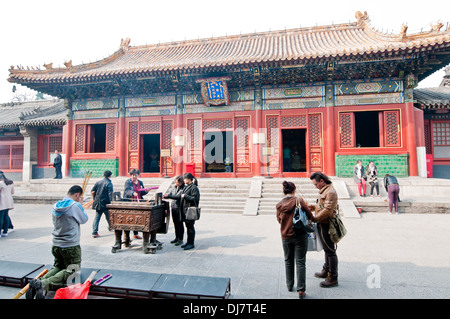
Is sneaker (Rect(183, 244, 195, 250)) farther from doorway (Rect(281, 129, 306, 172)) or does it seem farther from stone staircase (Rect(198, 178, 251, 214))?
doorway (Rect(281, 129, 306, 172))

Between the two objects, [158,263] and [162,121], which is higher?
[162,121]

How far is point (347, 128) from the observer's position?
10.6 m

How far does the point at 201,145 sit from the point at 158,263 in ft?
26.2

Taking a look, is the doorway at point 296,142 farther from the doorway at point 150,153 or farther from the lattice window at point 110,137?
the lattice window at point 110,137

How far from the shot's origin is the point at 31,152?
1485 cm

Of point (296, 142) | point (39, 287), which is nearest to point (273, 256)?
point (39, 287)

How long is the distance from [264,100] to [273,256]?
830 cm

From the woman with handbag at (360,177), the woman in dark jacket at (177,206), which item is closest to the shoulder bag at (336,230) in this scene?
the woman in dark jacket at (177,206)

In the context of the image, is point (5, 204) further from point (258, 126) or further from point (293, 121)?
point (293, 121)

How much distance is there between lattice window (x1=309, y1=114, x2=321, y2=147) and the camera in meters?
10.9

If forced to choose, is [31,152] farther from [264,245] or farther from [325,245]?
[325,245]

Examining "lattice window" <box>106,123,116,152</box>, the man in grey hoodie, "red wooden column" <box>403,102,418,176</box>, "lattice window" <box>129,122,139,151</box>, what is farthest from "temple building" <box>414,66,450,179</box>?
"lattice window" <box>106,123,116,152</box>

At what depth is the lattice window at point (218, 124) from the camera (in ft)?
38.0
